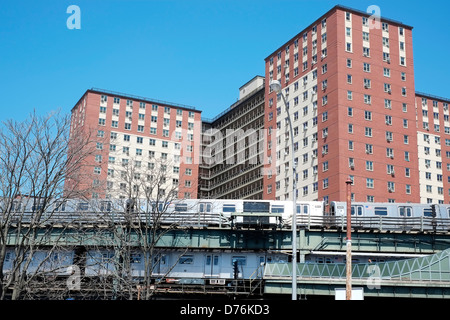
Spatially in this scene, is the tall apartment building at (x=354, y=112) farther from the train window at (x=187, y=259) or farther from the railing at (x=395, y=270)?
the railing at (x=395, y=270)

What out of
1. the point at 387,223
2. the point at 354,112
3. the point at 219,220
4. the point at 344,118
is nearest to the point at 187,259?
the point at 219,220

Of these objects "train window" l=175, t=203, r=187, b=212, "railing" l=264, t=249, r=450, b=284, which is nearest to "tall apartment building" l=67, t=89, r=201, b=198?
"train window" l=175, t=203, r=187, b=212

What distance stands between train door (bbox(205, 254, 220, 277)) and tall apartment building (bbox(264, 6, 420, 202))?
34369mm

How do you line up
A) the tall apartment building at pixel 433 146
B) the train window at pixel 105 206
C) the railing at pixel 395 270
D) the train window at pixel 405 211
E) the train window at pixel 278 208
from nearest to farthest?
the railing at pixel 395 270
the train window at pixel 105 206
the train window at pixel 278 208
the train window at pixel 405 211
the tall apartment building at pixel 433 146

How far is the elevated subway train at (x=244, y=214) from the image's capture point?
4728 centimetres

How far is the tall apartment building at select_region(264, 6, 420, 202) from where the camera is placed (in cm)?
8438

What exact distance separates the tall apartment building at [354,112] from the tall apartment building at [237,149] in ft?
38.5

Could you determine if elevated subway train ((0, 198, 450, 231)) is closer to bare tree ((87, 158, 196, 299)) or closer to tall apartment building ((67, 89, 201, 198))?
bare tree ((87, 158, 196, 299))

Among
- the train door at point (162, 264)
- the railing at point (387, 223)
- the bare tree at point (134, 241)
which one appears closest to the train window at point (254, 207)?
the railing at point (387, 223)

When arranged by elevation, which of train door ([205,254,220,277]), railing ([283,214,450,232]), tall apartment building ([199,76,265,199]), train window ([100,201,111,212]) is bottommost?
train door ([205,254,220,277])

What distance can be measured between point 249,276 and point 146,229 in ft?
34.3

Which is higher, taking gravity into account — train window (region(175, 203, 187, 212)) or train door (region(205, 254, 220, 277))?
train window (region(175, 203, 187, 212))

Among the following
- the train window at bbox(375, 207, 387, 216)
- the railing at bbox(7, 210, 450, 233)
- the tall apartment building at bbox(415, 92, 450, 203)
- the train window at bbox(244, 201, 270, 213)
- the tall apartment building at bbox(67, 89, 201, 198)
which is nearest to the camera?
the railing at bbox(7, 210, 450, 233)
